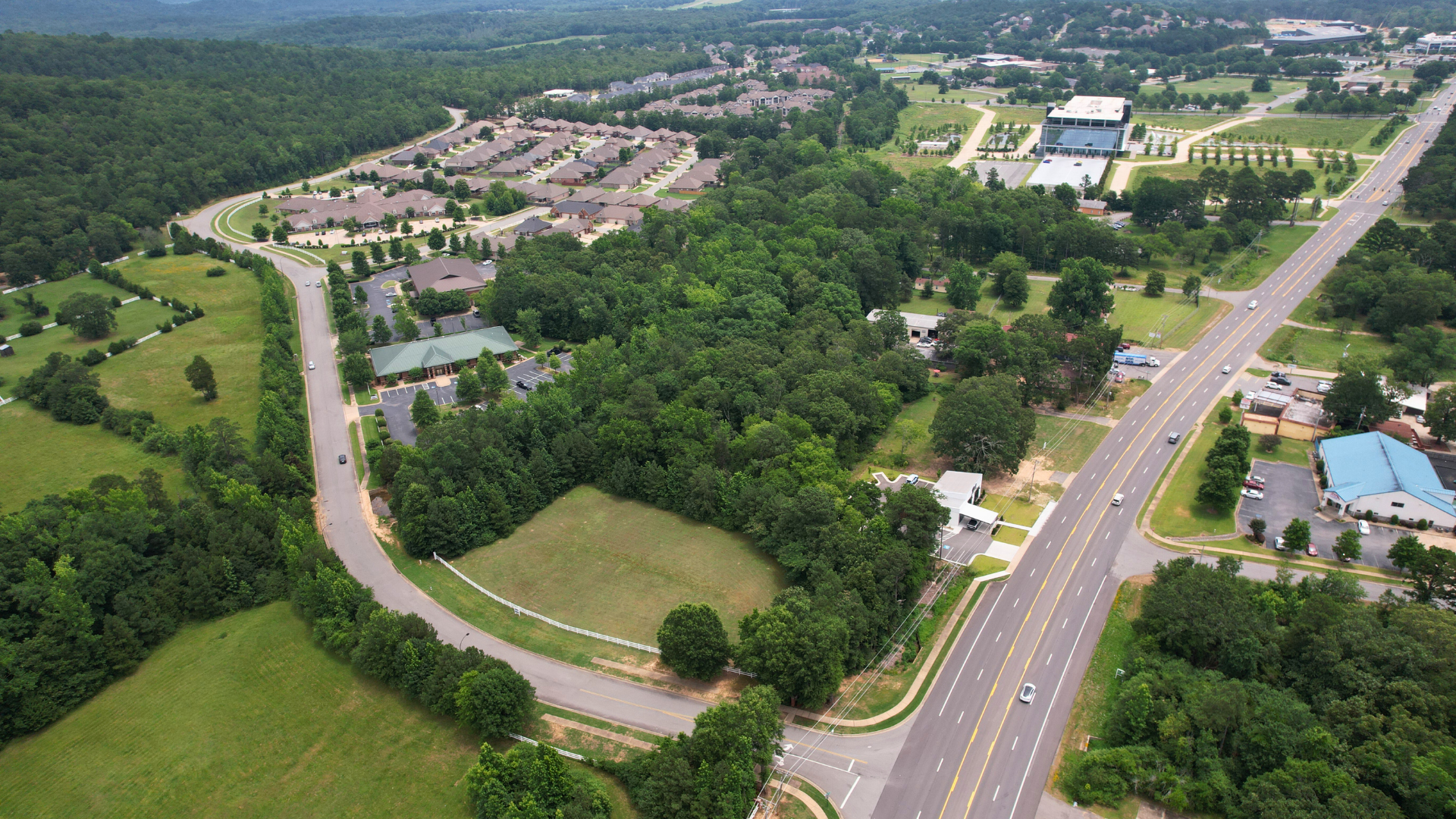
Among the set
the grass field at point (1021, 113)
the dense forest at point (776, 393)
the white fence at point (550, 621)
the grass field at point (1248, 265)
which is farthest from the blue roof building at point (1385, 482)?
the grass field at point (1021, 113)

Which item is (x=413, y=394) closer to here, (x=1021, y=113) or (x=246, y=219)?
(x=246, y=219)

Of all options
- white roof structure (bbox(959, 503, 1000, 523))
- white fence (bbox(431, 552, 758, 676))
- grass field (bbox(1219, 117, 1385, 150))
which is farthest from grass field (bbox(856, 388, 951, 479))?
grass field (bbox(1219, 117, 1385, 150))

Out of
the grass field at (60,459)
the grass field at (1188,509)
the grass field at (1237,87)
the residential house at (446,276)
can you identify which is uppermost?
the grass field at (1237,87)

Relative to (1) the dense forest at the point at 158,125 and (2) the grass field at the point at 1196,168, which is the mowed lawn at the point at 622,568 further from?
(2) the grass field at the point at 1196,168

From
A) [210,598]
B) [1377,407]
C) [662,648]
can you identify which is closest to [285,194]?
[210,598]

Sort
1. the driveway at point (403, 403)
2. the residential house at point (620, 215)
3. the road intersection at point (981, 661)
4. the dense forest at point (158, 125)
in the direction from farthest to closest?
the residential house at point (620, 215)
the dense forest at point (158, 125)
the driveway at point (403, 403)
the road intersection at point (981, 661)

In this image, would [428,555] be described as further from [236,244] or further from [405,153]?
[405,153]
